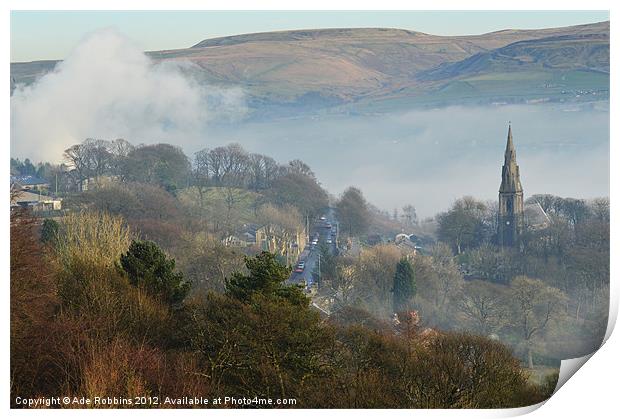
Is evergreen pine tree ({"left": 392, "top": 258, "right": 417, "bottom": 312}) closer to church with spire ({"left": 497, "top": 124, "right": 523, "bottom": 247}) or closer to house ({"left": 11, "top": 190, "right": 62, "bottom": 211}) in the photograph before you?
church with spire ({"left": 497, "top": 124, "right": 523, "bottom": 247})

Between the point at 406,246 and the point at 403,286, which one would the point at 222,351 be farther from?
the point at 406,246

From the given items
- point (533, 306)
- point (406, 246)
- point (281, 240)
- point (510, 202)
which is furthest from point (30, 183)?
point (533, 306)

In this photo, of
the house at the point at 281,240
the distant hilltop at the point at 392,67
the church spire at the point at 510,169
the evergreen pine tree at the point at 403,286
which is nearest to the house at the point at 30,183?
the distant hilltop at the point at 392,67

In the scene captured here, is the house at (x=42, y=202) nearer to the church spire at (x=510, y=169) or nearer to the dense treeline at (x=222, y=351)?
the dense treeline at (x=222, y=351)

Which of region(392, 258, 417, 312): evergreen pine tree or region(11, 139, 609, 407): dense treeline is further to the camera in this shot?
region(392, 258, 417, 312): evergreen pine tree

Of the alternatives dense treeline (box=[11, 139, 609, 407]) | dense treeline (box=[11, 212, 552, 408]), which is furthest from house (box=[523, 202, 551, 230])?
dense treeline (box=[11, 212, 552, 408])

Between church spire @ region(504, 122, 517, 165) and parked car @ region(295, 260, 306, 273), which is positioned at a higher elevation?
church spire @ region(504, 122, 517, 165)

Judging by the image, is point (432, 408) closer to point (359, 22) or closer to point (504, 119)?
point (359, 22)
